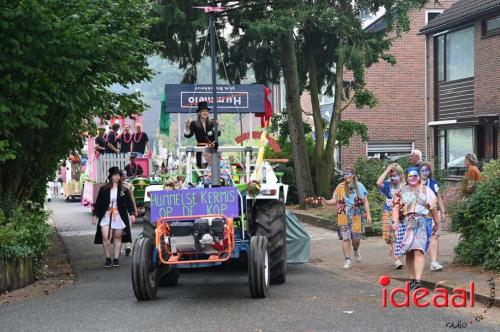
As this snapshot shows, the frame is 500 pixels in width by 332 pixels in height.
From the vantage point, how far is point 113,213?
15.7 meters

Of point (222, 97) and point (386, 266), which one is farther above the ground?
point (222, 97)

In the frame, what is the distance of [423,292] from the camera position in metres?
11.1

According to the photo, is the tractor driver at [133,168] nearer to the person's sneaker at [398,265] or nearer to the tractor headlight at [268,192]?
the person's sneaker at [398,265]

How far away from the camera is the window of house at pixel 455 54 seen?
29516 mm

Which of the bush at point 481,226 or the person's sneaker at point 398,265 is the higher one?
the bush at point 481,226

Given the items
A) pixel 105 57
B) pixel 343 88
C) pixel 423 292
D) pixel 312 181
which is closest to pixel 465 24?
pixel 343 88

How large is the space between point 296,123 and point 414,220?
1547cm

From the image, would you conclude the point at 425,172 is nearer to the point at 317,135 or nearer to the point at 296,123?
the point at 296,123

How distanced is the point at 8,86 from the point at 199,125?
2.76 m

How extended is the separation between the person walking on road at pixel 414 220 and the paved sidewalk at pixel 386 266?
1.58 feet

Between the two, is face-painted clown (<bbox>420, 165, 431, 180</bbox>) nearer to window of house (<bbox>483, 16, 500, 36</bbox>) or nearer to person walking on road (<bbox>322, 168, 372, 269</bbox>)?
person walking on road (<bbox>322, 168, 372, 269</bbox>)

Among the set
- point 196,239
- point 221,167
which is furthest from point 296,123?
point 196,239

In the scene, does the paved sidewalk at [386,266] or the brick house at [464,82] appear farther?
the brick house at [464,82]

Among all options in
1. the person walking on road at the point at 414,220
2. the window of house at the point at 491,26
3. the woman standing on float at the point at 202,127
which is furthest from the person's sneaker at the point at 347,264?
the window of house at the point at 491,26
